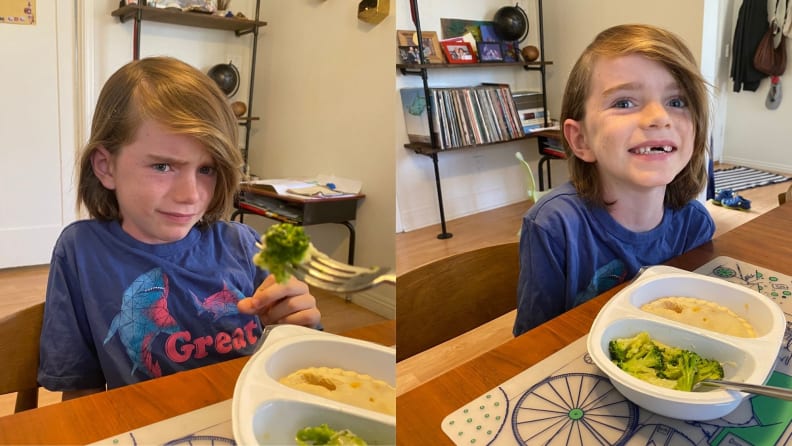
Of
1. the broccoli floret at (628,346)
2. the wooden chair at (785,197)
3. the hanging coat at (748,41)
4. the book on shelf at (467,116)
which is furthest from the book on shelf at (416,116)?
the wooden chair at (785,197)

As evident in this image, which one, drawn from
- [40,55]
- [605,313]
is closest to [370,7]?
[40,55]

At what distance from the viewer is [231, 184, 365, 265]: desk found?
177mm

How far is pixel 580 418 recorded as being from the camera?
12.8 inches

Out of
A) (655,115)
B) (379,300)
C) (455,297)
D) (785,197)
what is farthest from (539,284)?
(785,197)

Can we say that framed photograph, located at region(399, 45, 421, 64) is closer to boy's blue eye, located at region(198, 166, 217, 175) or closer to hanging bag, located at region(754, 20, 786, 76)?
boy's blue eye, located at region(198, 166, 217, 175)

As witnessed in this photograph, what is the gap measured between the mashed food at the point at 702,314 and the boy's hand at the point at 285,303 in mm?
329

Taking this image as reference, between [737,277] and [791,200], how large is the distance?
20 cm

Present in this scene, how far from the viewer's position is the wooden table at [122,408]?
0.25 meters

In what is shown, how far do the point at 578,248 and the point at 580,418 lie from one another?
192 millimetres

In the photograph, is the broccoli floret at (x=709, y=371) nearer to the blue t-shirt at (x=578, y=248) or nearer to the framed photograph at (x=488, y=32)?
the blue t-shirt at (x=578, y=248)

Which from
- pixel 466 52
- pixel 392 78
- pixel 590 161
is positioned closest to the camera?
pixel 392 78

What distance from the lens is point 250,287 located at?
22cm

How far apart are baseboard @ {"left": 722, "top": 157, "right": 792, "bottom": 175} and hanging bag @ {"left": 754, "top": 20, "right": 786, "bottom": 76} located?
3.5 inches

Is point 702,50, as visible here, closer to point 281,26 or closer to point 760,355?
point 760,355
